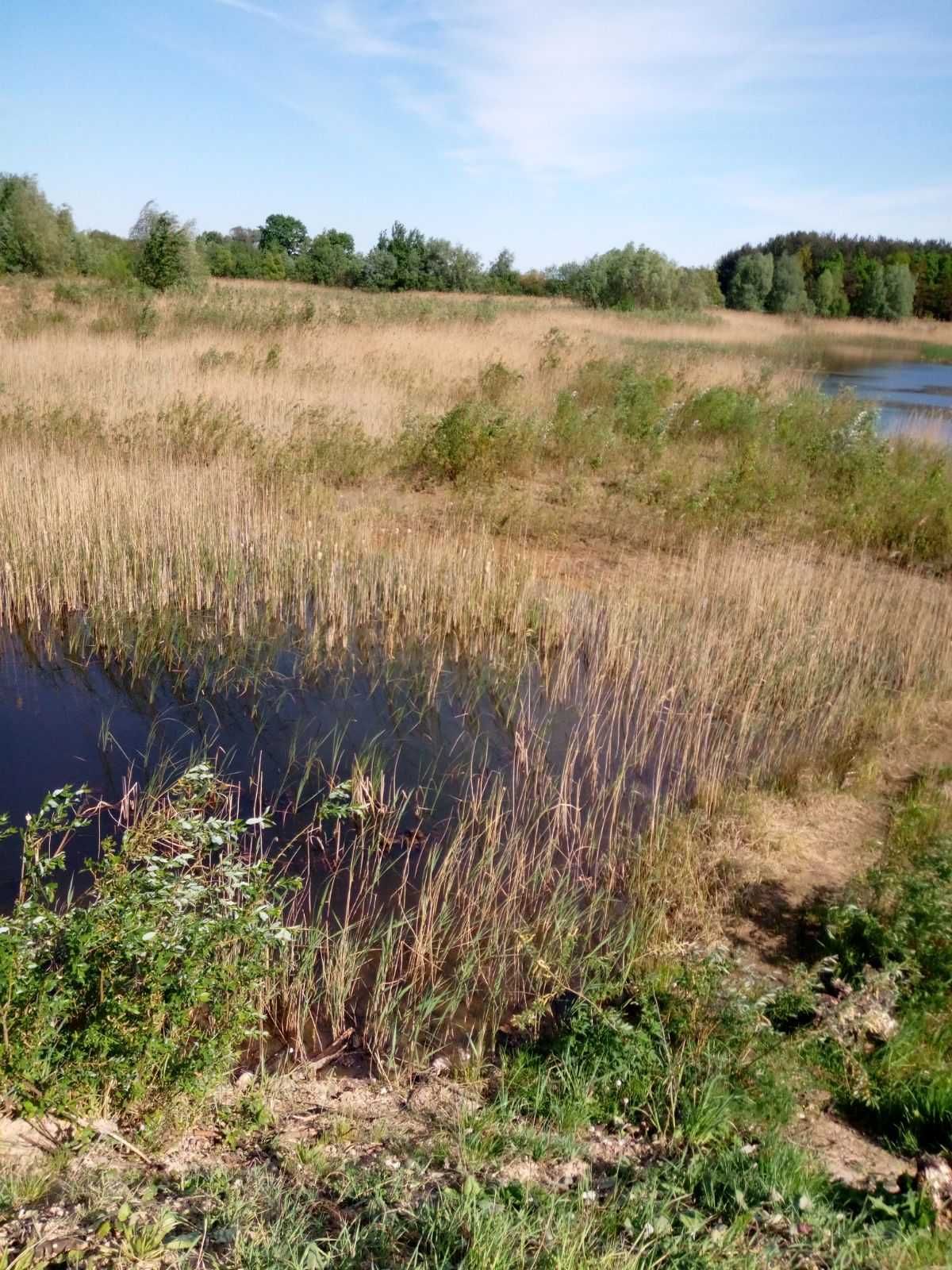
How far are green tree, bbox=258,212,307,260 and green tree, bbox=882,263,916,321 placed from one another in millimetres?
40309

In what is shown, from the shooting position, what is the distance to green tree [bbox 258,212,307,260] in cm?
6662

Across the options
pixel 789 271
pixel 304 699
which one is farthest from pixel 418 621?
pixel 789 271

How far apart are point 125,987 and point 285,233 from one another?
74.0 meters

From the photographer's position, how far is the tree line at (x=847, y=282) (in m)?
54.8

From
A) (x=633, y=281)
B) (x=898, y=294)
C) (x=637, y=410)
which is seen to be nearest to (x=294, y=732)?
(x=637, y=410)

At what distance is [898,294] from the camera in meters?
54.5

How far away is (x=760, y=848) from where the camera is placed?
4.59 meters

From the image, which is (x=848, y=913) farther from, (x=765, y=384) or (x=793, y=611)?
(x=765, y=384)

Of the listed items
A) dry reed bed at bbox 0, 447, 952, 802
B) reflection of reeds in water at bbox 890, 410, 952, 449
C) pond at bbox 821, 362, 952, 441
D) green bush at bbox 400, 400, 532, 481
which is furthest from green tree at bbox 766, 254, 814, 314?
dry reed bed at bbox 0, 447, 952, 802

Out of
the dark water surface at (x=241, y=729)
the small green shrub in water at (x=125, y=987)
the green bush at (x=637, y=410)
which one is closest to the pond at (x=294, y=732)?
the dark water surface at (x=241, y=729)

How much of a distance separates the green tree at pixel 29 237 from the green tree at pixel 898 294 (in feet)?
154

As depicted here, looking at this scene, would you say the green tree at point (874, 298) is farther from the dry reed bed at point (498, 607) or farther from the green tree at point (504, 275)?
the dry reed bed at point (498, 607)

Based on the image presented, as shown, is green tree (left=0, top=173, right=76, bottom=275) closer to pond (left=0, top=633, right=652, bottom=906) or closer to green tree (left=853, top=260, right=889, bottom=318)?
pond (left=0, top=633, right=652, bottom=906)

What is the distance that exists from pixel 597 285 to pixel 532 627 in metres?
38.0
